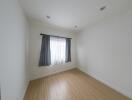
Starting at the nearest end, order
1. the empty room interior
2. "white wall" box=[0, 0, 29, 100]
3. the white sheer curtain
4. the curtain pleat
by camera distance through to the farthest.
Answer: "white wall" box=[0, 0, 29, 100] < the empty room interior < the white sheer curtain < the curtain pleat

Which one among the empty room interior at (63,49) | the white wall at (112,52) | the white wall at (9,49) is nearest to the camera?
the white wall at (9,49)

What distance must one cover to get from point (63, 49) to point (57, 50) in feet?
1.25

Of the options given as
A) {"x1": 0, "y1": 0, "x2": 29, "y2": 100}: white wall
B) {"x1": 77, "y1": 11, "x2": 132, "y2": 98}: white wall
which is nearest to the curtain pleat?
{"x1": 77, "y1": 11, "x2": 132, "y2": 98}: white wall

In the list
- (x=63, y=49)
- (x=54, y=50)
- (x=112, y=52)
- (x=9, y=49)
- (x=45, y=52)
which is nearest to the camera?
(x=9, y=49)

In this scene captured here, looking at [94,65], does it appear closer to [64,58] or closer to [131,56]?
[131,56]

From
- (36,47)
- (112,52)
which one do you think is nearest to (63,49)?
(36,47)

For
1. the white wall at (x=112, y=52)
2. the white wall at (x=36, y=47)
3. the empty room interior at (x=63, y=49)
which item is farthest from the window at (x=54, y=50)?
the white wall at (x=112, y=52)

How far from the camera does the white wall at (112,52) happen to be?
5.33 feet

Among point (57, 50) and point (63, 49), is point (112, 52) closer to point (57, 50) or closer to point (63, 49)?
point (63, 49)

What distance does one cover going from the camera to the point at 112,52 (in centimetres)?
196

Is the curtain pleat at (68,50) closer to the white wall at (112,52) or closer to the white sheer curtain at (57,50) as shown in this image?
the white sheer curtain at (57,50)

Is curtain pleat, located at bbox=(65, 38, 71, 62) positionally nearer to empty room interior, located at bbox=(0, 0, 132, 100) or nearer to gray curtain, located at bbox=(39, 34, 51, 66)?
empty room interior, located at bbox=(0, 0, 132, 100)

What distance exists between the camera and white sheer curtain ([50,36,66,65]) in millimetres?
2857

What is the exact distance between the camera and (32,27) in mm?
2430
